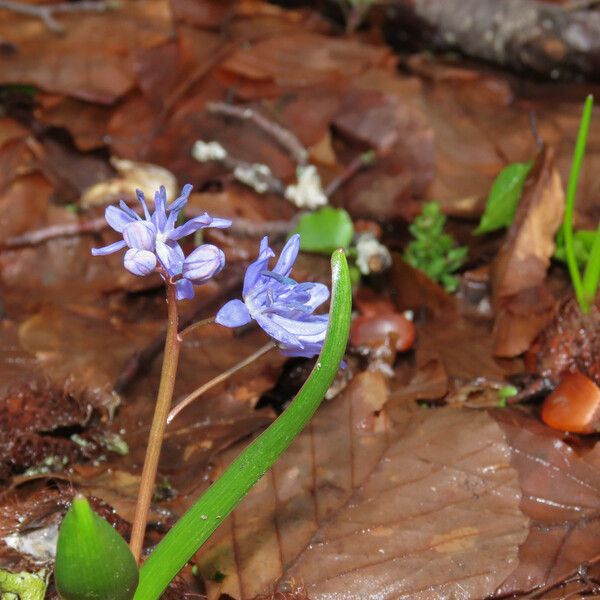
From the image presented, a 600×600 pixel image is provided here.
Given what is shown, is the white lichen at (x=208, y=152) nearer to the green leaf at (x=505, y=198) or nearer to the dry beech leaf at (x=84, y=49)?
the dry beech leaf at (x=84, y=49)

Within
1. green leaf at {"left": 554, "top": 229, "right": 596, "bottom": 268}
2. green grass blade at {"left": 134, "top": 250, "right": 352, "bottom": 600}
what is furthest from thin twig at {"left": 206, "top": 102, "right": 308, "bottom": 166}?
green grass blade at {"left": 134, "top": 250, "right": 352, "bottom": 600}

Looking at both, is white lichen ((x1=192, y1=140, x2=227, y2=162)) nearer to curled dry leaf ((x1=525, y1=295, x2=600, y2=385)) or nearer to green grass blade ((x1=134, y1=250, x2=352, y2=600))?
curled dry leaf ((x1=525, y1=295, x2=600, y2=385))

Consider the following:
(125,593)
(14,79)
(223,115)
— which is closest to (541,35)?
(223,115)

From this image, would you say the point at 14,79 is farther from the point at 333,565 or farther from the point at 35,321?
the point at 333,565

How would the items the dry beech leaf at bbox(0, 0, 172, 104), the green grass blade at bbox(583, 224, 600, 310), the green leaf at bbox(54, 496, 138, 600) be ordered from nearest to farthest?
the green leaf at bbox(54, 496, 138, 600) < the green grass blade at bbox(583, 224, 600, 310) < the dry beech leaf at bbox(0, 0, 172, 104)

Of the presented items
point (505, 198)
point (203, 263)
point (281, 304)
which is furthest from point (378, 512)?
point (505, 198)

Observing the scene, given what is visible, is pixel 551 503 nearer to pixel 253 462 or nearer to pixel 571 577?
pixel 571 577
